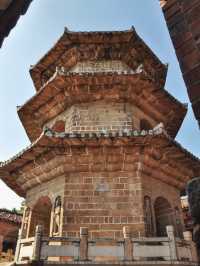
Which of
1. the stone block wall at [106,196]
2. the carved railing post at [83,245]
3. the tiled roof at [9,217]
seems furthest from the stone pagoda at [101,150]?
the tiled roof at [9,217]

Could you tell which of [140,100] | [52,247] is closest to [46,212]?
[52,247]

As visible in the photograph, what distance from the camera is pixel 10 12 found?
6.06 ft

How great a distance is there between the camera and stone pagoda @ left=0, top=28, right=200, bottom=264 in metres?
7.09

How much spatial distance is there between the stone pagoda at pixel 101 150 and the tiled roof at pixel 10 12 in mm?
5052

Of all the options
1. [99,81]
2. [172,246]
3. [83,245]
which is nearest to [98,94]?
[99,81]

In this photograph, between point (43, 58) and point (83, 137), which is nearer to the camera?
point (83, 137)

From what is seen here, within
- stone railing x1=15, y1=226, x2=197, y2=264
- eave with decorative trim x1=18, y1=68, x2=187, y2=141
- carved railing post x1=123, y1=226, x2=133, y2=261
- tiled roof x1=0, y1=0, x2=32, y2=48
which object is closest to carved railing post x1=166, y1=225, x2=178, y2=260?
stone railing x1=15, y1=226, x2=197, y2=264

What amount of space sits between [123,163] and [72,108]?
2.91 metres

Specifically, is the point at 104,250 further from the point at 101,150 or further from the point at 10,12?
the point at 10,12

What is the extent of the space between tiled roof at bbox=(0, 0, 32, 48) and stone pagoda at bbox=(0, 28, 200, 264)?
5.05 meters

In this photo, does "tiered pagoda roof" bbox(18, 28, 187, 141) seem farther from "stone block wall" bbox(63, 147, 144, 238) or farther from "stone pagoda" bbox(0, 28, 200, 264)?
"stone block wall" bbox(63, 147, 144, 238)

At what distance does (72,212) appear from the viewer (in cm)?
700

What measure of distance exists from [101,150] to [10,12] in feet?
19.1

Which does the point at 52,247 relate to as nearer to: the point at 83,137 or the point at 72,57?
the point at 83,137
